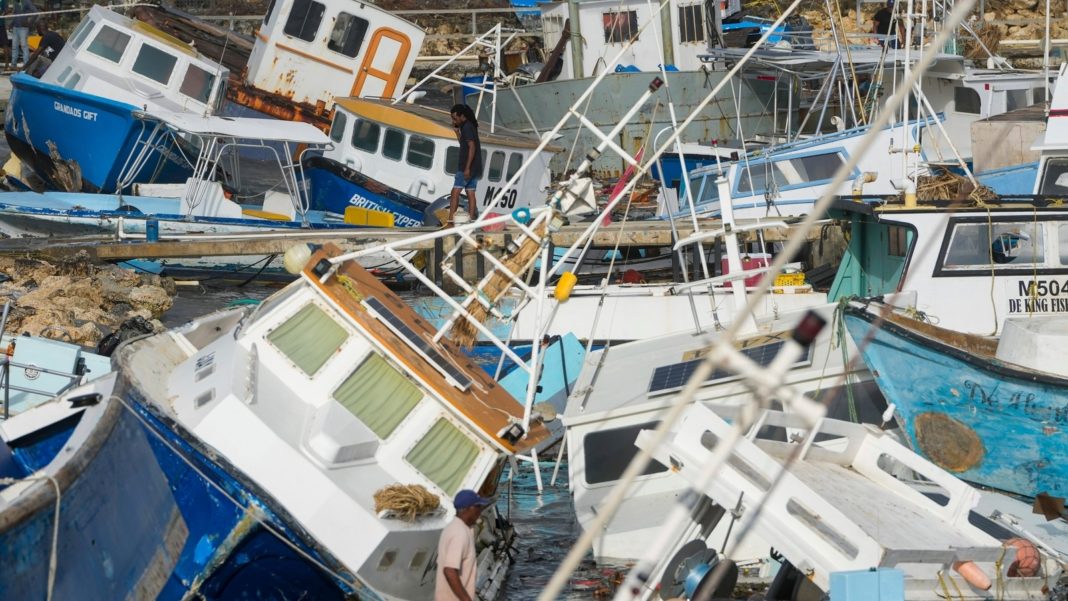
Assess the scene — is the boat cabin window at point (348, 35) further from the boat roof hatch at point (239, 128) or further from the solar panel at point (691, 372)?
the solar panel at point (691, 372)

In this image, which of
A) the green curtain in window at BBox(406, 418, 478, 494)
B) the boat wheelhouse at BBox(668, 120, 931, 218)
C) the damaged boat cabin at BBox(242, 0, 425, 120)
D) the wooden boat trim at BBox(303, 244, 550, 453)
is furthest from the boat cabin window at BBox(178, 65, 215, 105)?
the green curtain in window at BBox(406, 418, 478, 494)

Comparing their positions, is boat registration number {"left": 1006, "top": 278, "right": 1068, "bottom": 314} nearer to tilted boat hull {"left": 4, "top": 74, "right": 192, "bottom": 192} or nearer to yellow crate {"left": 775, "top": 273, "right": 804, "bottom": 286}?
yellow crate {"left": 775, "top": 273, "right": 804, "bottom": 286}

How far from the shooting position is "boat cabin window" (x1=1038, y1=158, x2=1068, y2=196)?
53.0ft

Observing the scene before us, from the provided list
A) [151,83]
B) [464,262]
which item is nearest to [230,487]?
[464,262]

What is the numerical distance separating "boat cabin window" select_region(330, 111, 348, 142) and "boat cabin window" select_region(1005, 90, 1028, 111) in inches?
467

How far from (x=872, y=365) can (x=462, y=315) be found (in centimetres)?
348

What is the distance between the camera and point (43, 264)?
700 inches

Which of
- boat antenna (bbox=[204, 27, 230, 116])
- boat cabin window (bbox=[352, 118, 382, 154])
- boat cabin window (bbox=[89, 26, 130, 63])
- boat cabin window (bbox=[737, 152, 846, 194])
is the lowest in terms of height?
boat cabin window (bbox=[737, 152, 846, 194])

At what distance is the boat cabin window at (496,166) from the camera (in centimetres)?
2386

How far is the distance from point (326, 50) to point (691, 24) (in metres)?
8.97

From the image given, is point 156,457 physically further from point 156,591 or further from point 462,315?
point 462,315

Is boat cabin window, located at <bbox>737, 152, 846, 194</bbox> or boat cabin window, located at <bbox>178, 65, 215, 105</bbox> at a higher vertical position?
boat cabin window, located at <bbox>178, 65, 215, 105</bbox>

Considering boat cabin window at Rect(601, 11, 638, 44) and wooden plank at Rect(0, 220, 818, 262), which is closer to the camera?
wooden plank at Rect(0, 220, 818, 262)

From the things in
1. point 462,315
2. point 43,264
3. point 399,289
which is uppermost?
point 462,315
